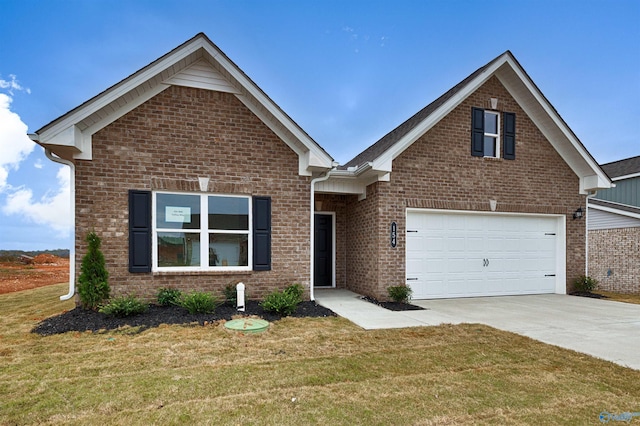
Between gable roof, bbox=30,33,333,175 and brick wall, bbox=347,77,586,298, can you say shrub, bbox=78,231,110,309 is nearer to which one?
gable roof, bbox=30,33,333,175

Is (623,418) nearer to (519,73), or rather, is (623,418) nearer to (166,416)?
(166,416)

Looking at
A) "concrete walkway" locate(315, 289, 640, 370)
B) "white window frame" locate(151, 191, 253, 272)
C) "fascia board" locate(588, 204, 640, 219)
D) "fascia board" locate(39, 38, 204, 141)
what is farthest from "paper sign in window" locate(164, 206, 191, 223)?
"fascia board" locate(588, 204, 640, 219)

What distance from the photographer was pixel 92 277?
673 centimetres

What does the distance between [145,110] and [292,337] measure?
5.68m

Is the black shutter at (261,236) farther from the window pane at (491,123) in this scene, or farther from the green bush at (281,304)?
the window pane at (491,123)

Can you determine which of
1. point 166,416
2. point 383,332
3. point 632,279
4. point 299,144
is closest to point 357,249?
point 299,144

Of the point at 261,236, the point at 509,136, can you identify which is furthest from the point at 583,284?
the point at 261,236

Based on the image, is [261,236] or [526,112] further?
[526,112]

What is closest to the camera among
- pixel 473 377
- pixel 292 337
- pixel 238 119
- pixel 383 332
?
pixel 473 377

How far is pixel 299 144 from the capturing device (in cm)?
814

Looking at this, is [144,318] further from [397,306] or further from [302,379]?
[397,306]

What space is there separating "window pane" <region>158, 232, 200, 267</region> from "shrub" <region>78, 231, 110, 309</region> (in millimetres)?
1109

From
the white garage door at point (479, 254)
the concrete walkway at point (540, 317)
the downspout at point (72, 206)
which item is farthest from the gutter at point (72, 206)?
the white garage door at point (479, 254)

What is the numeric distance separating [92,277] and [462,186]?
908 cm
